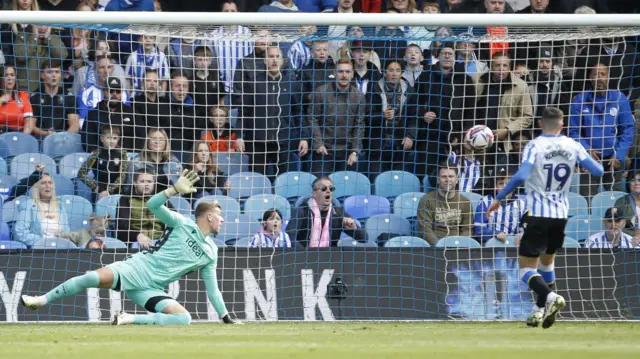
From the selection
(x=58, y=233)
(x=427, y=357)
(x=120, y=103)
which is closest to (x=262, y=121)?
(x=120, y=103)

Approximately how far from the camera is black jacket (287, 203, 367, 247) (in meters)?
12.4

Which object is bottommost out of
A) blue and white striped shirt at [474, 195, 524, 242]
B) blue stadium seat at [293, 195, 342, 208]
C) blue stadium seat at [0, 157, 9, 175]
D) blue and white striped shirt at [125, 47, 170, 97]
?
blue and white striped shirt at [474, 195, 524, 242]

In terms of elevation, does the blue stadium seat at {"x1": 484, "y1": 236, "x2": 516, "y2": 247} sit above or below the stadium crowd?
below

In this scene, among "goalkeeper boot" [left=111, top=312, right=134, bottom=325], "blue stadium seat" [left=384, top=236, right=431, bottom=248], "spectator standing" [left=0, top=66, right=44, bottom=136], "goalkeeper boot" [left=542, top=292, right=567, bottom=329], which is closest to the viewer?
"goalkeeper boot" [left=542, top=292, right=567, bottom=329]

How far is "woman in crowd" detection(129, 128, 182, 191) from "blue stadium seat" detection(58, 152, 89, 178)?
2.21 feet

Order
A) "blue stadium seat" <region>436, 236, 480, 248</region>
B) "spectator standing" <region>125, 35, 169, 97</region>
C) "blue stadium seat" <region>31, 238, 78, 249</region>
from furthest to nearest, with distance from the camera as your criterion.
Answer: "spectator standing" <region>125, 35, 169, 97</region> → "blue stadium seat" <region>31, 238, 78, 249</region> → "blue stadium seat" <region>436, 236, 480, 248</region>

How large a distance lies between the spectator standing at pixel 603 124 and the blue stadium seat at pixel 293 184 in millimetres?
3075

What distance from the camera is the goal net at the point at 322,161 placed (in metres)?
12.0

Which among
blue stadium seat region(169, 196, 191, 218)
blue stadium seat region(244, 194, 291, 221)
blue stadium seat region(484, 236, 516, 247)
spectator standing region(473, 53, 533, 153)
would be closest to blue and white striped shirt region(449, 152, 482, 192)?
spectator standing region(473, 53, 533, 153)

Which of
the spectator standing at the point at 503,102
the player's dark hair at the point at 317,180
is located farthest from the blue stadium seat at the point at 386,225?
the spectator standing at the point at 503,102

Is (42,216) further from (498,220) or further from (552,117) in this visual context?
(552,117)

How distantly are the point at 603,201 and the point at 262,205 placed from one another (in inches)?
152

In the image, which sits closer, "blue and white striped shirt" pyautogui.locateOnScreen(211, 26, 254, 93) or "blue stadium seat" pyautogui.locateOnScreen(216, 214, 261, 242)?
"blue and white striped shirt" pyautogui.locateOnScreen(211, 26, 254, 93)

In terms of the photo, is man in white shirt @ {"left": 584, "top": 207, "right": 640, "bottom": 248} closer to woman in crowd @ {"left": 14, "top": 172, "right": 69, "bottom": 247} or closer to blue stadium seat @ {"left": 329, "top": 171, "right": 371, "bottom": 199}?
blue stadium seat @ {"left": 329, "top": 171, "right": 371, "bottom": 199}
